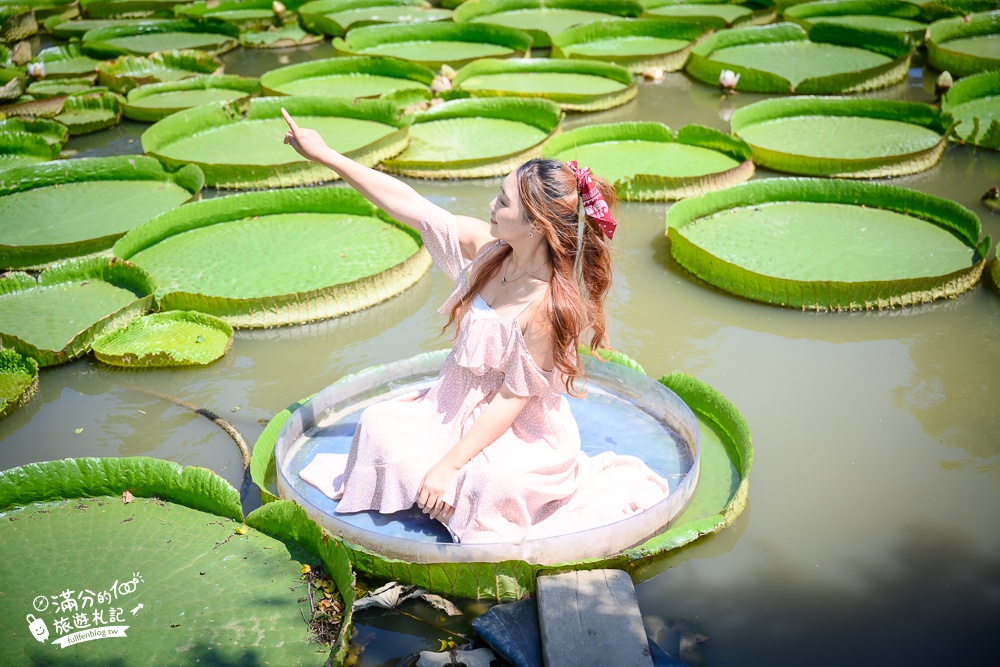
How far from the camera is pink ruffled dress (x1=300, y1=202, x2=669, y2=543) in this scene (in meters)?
3.06

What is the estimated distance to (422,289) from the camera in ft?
17.8

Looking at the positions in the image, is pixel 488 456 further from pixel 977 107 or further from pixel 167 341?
pixel 977 107

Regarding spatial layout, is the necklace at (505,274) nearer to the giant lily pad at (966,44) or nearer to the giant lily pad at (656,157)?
the giant lily pad at (656,157)

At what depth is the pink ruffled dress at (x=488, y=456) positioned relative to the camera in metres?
3.06

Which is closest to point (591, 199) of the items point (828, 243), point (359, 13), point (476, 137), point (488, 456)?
point (488, 456)

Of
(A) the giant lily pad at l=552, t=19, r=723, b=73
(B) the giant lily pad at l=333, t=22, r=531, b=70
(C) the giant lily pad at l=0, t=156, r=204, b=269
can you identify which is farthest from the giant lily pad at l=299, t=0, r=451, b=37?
(C) the giant lily pad at l=0, t=156, r=204, b=269

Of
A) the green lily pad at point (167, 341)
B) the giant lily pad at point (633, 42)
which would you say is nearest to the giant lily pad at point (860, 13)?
the giant lily pad at point (633, 42)

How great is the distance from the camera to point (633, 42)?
1005 cm

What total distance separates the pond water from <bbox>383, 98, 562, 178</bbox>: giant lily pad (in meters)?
1.16

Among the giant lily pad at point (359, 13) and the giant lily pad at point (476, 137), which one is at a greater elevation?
the giant lily pad at point (359, 13)

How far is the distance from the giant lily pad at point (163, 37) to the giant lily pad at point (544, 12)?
2.74 m

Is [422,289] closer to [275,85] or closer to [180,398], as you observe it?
[180,398]

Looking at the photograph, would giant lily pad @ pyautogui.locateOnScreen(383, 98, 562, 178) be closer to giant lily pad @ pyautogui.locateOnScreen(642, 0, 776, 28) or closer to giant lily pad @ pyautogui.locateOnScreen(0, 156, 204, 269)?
giant lily pad @ pyautogui.locateOnScreen(0, 156, 204, 269)

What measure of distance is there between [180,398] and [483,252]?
78.5 inches
